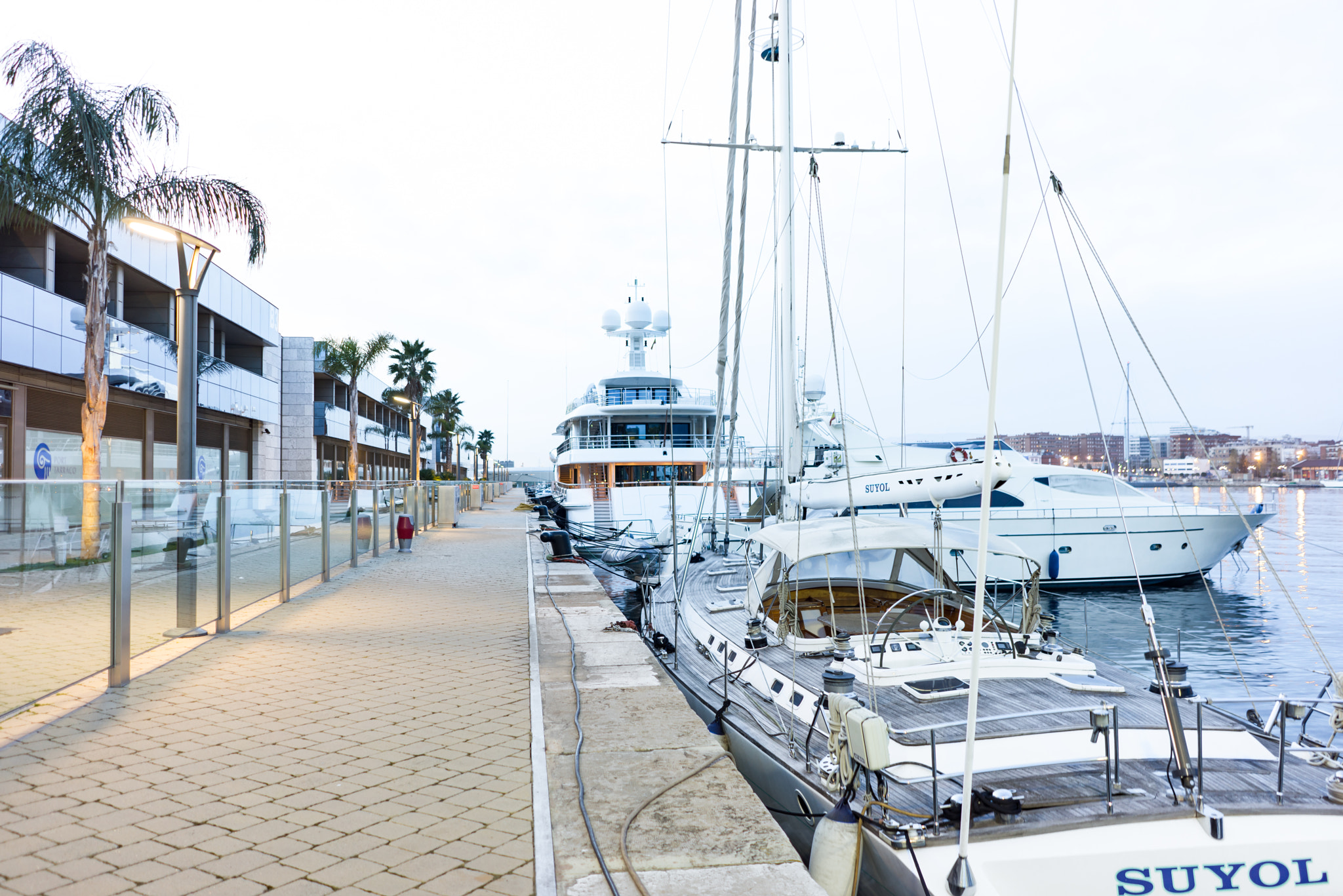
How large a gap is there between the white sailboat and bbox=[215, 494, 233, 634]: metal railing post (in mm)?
5226

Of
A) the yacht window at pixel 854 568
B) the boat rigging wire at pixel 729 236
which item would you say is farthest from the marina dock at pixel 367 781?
the boat rigging wire at pixel 729 236

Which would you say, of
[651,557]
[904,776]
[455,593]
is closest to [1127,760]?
[904,776]

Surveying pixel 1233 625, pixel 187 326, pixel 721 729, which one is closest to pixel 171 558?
pixel 187 326

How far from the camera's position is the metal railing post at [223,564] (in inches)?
365

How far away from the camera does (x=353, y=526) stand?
1683 centimetres

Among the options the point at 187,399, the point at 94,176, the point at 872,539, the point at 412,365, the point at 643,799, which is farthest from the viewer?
the point at 412,365

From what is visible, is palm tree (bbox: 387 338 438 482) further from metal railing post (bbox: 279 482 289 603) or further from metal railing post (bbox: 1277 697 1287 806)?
metal railing post (bbox: 1277 697 1287 806)

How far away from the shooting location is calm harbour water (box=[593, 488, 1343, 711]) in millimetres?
12906

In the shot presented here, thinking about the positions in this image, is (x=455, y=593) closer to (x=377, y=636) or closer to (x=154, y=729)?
(x=377, y=636)

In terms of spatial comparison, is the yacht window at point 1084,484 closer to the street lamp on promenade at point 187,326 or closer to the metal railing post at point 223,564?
the metal railing post at point 223,564

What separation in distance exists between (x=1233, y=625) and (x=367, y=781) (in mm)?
19645

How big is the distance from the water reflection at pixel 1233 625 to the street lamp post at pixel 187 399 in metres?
8.95

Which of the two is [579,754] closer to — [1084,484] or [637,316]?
[1084,484]

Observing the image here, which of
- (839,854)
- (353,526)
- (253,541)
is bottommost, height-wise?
(839,854)
